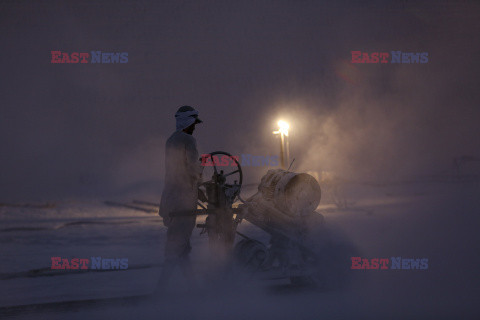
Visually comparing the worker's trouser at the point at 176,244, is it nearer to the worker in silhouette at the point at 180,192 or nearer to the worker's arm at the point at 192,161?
the worker in silhouette at the point at 180,192

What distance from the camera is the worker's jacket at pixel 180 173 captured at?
13.5 ft

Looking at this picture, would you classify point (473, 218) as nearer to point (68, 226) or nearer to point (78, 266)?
point (78, 266)

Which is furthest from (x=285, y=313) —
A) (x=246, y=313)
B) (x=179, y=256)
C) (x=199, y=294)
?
(x=179, y=256)

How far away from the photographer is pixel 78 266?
5.75 m

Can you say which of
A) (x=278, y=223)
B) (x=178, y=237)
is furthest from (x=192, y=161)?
(x=278, y=223)

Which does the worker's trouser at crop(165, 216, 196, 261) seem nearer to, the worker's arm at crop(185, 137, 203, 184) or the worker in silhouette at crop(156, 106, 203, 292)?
the worker in silhouette at crop(156, 106, 203, 292)

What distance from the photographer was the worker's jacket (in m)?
4.13

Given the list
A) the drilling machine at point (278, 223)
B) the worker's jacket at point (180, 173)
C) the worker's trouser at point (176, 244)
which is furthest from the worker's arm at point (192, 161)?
the worker's trouser at point (176, 244)

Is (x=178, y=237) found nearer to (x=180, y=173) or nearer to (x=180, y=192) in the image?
(x=180, y=192)

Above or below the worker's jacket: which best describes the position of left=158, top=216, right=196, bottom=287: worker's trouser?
below

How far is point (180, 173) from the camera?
13.6ft

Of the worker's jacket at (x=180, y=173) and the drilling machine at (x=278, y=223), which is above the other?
the worker's jacket at (x=180, y=173)

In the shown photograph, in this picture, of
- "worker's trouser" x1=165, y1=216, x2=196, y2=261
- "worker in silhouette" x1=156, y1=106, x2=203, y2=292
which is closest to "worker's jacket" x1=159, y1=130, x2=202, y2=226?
"worker in silhouette" x1=156, y1=106, x2=203, y2=292

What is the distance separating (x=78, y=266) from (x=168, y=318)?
2879mm
